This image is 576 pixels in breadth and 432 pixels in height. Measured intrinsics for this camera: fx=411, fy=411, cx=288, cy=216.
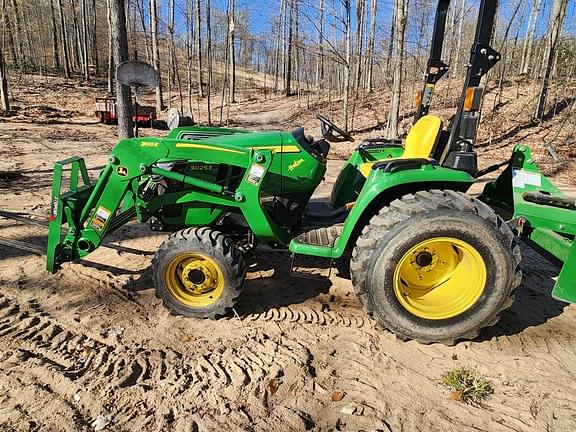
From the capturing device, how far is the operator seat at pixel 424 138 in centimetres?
346

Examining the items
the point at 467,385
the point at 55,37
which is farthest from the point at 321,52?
the point at 55,37

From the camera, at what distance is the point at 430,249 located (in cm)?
301

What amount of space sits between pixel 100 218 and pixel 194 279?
0.86 meters

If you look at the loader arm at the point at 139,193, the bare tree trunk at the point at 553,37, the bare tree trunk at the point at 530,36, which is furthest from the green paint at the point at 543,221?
the bare tree trunk at the point at 530,36

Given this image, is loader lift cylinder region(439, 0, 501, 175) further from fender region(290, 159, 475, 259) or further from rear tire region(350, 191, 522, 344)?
rear tire region(350, 191, 522, 344)

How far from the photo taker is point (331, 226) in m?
3.53

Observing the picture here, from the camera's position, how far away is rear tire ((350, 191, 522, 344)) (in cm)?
275

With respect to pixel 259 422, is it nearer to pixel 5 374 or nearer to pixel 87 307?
pixel 5 374

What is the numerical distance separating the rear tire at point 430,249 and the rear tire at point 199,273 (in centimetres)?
92

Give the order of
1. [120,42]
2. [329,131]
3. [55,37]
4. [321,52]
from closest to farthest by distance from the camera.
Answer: [329,131], [120,42], [321,52], [55,37]

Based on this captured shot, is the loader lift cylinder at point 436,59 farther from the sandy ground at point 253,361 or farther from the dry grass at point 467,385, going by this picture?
the dry grass at point 467,385

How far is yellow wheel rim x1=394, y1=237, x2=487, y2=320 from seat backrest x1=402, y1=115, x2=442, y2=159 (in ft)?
3.06

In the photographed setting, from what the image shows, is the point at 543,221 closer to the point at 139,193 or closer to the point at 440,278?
the point at 440,278

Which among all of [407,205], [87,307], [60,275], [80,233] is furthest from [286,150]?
[60,275]
